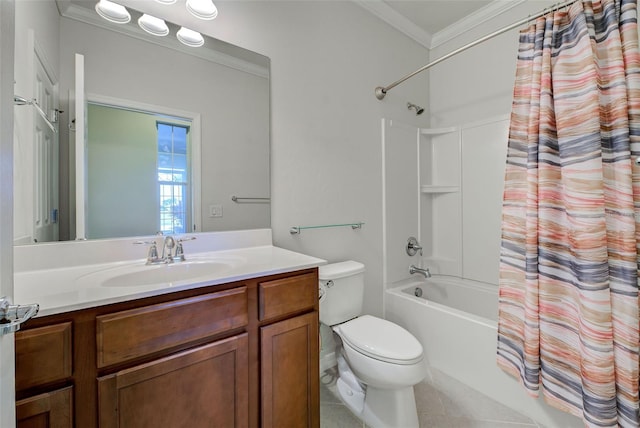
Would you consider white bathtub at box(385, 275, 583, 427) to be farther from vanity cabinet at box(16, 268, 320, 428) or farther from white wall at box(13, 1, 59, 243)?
white wall at box(13, 1, 59, 243)

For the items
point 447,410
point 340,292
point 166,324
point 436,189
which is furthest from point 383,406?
point 436,189

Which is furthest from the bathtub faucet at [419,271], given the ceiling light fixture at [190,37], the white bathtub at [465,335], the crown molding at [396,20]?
the ceiling light fixture at [190,37]

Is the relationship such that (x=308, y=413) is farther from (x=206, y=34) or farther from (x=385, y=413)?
(x=206, y=34)

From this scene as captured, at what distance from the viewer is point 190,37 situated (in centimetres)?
133

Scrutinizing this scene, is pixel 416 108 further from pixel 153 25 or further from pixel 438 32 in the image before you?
pixel 153 25

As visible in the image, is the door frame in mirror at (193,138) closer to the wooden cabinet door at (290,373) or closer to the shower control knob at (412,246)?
the wooden cabinet door at (290,373)

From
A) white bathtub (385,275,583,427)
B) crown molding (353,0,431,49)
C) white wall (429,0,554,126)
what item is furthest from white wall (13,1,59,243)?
white wall (429,0,554,126)

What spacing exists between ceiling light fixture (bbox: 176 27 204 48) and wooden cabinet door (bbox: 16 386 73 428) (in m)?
1.44

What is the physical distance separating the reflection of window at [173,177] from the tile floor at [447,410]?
1291 millimetres

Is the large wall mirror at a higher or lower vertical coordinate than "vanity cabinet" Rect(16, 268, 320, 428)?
higher

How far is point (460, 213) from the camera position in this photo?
238 cm

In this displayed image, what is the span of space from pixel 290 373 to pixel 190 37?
1.61 meters

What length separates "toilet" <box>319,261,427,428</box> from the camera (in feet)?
4.13

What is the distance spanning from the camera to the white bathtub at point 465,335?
1.49 meters
